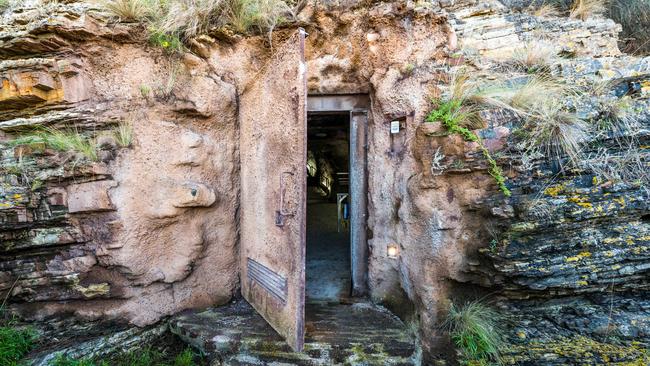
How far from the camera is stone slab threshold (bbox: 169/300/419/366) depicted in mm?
2426

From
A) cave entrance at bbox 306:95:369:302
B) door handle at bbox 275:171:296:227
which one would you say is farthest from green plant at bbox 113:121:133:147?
cave entrance at bbox 306:95:369:302

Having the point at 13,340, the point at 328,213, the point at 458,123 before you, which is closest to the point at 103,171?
the point at 13,340

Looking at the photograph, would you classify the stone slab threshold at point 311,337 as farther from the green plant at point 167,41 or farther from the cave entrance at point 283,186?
the green plant at point 167,41

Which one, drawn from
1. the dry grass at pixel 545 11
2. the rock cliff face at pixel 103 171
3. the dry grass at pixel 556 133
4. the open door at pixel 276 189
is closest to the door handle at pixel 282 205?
the open door at pixel 276 189

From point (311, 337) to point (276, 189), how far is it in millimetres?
1394

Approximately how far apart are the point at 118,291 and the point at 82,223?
2.30 feet

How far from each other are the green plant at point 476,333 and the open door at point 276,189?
49.4 inches

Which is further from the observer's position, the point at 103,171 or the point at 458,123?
the point at 103,171

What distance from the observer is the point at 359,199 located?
3.36 meters

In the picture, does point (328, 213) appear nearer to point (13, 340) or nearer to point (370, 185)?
point (370, 185)

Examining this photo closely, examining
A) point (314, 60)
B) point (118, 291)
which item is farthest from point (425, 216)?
point (118, 291)

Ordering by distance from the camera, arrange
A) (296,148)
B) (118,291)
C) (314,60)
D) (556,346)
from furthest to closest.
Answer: (314,60)
(118,291)
(296,148)
(556,346)

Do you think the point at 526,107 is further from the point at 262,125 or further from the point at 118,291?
the point at 118,291

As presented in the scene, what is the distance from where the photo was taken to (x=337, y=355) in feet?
7.99
